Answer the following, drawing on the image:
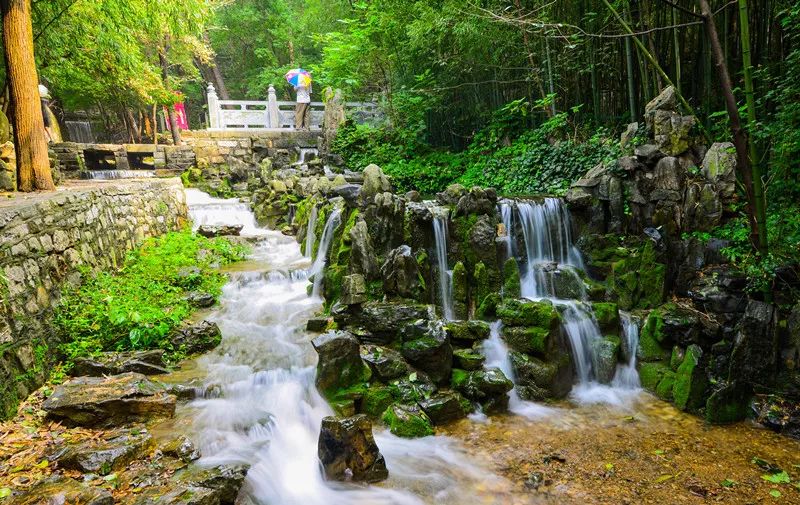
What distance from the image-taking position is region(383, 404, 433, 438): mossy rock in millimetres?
5320

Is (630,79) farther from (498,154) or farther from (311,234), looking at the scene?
(311,234)

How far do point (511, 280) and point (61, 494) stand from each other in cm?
691

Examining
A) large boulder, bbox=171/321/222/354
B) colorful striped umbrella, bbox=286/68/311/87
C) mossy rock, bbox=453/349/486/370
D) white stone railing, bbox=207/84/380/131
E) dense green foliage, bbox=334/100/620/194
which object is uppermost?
colorful striped umbrella, bbox=286/68/311/87

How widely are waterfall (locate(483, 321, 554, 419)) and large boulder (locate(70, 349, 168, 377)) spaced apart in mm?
4725

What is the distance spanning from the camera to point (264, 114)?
70.3ft

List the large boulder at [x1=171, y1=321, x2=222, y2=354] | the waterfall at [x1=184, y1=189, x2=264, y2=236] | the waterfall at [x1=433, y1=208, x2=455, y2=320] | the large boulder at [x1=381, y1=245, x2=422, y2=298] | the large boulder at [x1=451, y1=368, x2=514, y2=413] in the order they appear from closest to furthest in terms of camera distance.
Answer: the large boulder at [x1=451, y1=368, x2=514, y2=413] → the large boulder at [x1=171, y1=321, x2=222, y2=354] → the large boulder at [x1=381, y1=245, x2=422, y2=298] → the waterfall at [x1=433, y1=208, x2=455, y2=320] → the waterfall at [x1=184, y1=189, x2=264, y2=236]

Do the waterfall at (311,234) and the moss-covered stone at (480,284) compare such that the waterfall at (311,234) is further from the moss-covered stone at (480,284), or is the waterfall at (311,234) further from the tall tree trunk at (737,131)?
the tall tree trunk at (737,131)

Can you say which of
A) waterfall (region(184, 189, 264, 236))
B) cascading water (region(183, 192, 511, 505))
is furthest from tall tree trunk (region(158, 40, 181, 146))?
cascading water (region(183, 192, 511, 505))

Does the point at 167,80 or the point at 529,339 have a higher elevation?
the point at 167,80

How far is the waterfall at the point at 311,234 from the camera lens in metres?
11.0

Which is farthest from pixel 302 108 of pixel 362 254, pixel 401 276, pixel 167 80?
pixel 401 276

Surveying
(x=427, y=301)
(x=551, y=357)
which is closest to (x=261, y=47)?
(x=427, y=301)

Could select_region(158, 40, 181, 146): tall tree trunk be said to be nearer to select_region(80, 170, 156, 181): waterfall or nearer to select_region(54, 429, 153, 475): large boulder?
select_region(80, 170, 156, 181): waterfall

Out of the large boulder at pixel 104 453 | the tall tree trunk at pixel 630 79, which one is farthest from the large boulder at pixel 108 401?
the tall tree trunk at pixel 630 79
